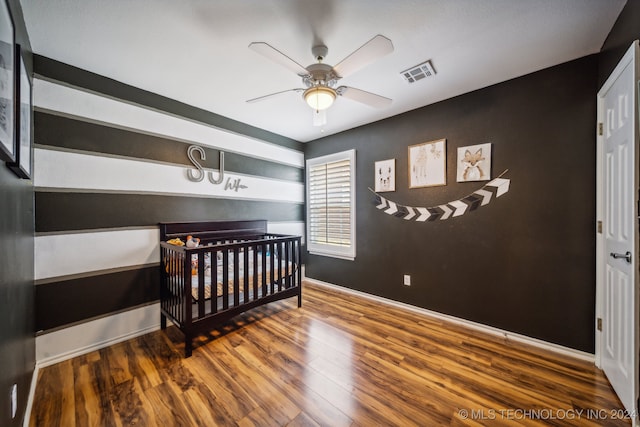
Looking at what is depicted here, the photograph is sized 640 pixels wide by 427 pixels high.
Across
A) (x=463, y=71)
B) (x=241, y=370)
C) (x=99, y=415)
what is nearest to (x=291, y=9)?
(x=463, y=71)

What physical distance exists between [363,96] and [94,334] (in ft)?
9.93

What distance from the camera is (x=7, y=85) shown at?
995 millimetres

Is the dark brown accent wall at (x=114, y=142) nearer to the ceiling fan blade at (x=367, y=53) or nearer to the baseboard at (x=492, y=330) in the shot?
the ceiling fan blade at (x=367, y=53)

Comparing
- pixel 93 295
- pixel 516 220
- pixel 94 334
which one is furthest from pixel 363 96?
pixel 94 334

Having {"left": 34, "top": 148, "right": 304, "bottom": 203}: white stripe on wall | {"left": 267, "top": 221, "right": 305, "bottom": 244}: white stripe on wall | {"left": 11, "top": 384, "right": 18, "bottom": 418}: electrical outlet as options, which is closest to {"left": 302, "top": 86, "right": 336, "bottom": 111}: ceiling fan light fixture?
{"left": 34, "top": 148, "right": 304, "bottom": 203}: white stripe on wall

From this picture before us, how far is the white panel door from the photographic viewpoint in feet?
4.16

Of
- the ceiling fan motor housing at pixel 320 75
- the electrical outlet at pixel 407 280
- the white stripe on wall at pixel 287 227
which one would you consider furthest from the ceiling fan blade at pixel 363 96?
the white stripe on wall at pixel 287 227

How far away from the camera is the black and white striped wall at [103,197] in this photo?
5.90ft

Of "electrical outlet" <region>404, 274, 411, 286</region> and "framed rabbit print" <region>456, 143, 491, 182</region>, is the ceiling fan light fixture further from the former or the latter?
"electrical outlet" <region>404, 274, 411, 286</region>

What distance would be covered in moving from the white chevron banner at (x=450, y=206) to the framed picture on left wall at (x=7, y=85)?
9.64 ft

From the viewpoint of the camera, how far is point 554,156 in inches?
76.3

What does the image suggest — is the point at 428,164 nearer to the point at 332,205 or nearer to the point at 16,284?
the point at 332,205

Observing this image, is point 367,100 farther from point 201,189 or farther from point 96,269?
point 96,269

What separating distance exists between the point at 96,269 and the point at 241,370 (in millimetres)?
1541
